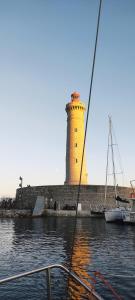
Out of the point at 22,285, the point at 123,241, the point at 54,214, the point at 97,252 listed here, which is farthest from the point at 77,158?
the point at 22,285

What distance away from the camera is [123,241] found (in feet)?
79.9

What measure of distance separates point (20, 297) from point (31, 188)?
4992 cm

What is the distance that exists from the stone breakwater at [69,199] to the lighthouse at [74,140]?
4.40m

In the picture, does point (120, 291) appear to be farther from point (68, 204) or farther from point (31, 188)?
point (31, 188)

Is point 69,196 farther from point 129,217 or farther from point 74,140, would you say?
point 129,217

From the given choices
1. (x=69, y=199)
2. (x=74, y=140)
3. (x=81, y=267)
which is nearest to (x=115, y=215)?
(x=69, y=199)

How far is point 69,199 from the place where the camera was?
55.8m

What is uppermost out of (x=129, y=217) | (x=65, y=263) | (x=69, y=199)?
(x=69, y=199)

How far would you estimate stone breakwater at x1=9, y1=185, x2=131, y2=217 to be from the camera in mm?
54000

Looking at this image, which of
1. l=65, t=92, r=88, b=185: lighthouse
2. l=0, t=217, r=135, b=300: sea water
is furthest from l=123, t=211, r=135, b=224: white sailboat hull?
l=65, t=92, r=88, b=185: lighthouse

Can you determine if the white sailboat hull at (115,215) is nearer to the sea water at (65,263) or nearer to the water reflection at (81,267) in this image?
the sea water at (65,263)

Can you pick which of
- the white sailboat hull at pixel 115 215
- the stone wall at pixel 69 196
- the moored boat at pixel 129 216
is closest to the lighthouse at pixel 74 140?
the stone wall at pixel 69 196

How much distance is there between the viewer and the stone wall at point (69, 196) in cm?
5444

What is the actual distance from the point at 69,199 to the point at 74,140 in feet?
42.8
